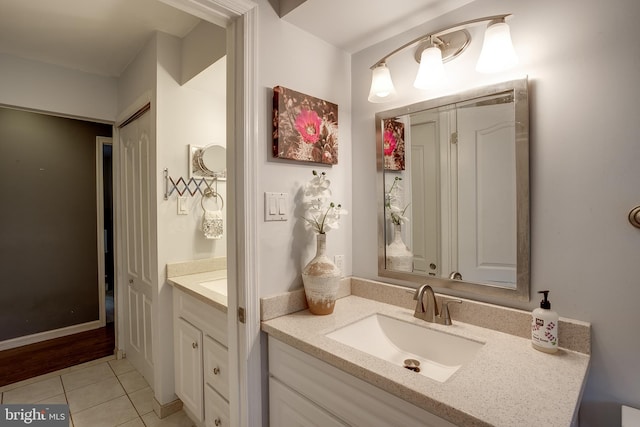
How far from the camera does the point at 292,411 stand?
3.67 ft

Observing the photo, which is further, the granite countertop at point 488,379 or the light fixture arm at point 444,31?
the light fixture arm at point 444,31

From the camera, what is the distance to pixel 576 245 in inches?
38.5

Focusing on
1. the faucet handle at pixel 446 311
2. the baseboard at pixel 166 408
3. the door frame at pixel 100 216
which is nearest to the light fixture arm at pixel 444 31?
the faucet handle at pixel 446 311

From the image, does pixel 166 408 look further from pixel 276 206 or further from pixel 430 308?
pixel 430 308

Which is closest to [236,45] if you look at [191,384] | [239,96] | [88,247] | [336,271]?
[239,96]

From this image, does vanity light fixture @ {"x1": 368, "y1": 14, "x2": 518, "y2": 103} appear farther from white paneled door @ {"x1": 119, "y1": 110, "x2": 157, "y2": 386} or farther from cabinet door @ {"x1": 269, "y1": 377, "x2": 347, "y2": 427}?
white paneled door @ {"x1": 119, "y1": 110, "x2": 157, "y2": 386}

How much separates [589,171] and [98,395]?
3.00 m

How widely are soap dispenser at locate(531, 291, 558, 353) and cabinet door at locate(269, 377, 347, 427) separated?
650 millimetres

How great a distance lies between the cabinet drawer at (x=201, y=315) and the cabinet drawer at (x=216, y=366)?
0.14 feet

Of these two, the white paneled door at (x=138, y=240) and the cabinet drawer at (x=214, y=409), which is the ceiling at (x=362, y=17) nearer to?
the white paneled door at (x=138, y=240)

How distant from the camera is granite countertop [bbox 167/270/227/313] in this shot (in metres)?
1.49

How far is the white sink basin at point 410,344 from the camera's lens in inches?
42.7

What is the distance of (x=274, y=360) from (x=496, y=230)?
38.5 inches

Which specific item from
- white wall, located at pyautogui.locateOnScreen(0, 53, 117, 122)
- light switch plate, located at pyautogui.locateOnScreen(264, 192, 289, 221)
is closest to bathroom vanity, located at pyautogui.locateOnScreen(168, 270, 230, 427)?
light switch plate, located at pyautogui.locateOnScreen(264, 192, 289, 221)
